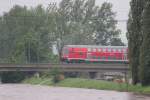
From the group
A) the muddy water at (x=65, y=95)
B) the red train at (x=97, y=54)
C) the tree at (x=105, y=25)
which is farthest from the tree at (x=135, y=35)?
the tree at (x=105, y=25)

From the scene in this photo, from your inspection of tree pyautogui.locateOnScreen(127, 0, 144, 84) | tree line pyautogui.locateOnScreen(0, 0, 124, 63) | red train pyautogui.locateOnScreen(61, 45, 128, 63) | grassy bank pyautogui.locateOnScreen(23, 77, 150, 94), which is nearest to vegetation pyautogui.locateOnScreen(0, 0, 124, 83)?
tree line pyautogui.locateOnScreen(0, 0, 124, 63)

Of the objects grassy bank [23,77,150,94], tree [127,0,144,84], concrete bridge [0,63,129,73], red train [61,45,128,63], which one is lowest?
grassy bank [23,77,150,94]

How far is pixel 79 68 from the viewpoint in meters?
82.8

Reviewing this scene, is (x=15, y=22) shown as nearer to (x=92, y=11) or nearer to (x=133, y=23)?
(x=92, y=11)

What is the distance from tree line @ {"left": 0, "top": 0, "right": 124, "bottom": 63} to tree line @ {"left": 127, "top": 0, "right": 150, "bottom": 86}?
217 ft

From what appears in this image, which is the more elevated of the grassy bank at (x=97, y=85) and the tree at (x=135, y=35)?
the tree at (x=135, y=35)

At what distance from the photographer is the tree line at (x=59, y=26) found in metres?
125

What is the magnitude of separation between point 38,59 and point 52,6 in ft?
56.6

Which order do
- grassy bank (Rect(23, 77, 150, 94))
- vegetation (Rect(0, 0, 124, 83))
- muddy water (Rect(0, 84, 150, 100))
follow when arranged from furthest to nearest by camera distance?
1. vegetation (Rect(0, 0, 124, 83))
2. grassy bank (Rect(23, 77, 150, 94))
3. muddy water (Rect(0, 84, 150, 100))

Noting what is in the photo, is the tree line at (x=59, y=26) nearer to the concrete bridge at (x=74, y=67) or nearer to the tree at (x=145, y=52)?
the concrete bridge at (x=74, y=67)

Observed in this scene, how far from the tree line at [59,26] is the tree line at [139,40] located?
6605cm

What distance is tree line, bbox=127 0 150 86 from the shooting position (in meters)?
52.2

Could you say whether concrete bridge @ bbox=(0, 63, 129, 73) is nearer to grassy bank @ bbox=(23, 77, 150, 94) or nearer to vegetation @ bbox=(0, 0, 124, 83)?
grassy bank @ bbox=(23, 77, 150, 94)

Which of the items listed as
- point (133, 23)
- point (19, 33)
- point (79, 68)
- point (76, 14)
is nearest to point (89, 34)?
point (76, 14)
